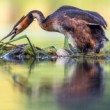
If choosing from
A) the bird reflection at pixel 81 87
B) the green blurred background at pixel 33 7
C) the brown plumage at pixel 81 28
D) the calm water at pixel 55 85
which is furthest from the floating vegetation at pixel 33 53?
the green blurred background at pixel 33 7

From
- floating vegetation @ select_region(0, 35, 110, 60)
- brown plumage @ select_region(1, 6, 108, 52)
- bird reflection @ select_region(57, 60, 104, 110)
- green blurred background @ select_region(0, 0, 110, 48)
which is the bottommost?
bird reflection @ select_region(57, 60, 104, 110)

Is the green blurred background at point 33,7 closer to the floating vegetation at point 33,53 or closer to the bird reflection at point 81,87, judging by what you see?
the floating vegetation at point 33,53

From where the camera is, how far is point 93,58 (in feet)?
37.7

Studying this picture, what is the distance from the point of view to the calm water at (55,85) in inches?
244

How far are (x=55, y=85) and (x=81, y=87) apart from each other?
0.30m

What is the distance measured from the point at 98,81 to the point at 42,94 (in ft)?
4.37

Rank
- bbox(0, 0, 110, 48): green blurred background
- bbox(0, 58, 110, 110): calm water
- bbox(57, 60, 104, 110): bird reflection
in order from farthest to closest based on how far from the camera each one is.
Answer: bbox(0, 0, 110, 48): green blurred background, bbox(57, 60, 104, 110): bird reflection, bbox(0, 58, 110, 110): calm water

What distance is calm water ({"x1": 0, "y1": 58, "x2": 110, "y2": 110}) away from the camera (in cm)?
619

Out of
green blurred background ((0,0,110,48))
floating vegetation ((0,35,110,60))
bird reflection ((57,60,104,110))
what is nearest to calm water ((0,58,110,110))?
bird reflection ((57,60,104,110))

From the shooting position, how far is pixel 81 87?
739 centimetres

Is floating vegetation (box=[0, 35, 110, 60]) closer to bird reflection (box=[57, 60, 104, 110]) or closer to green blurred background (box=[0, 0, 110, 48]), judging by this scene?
bird reflection (box=[57, 60, 104, 110])

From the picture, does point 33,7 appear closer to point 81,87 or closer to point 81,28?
point 81,28

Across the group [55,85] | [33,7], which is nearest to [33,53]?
[55,85]

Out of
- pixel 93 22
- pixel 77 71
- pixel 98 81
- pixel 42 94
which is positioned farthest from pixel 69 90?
pixel 93 22
